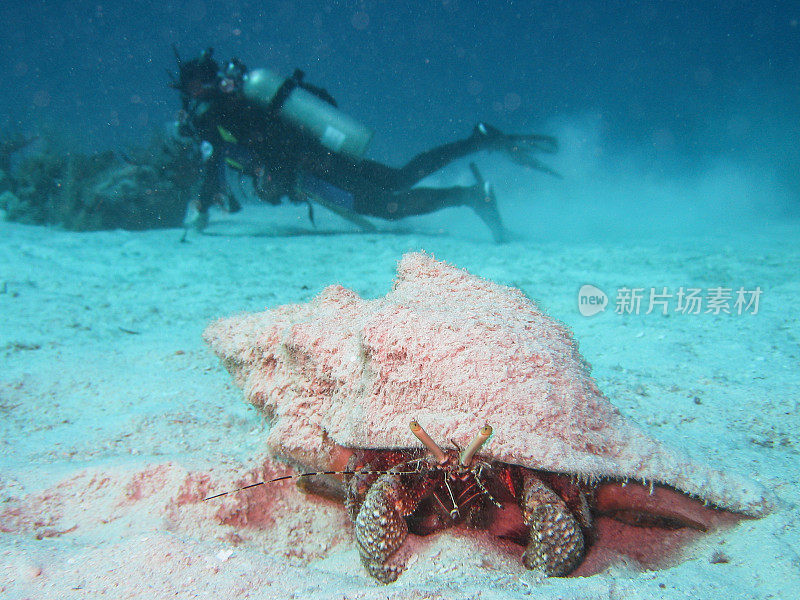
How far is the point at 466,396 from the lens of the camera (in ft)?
4.99

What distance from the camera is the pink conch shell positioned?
1.46 metres

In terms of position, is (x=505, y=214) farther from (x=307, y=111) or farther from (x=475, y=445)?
(x=475, y=445)

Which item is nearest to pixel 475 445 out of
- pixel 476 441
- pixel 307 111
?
pixel 476 441

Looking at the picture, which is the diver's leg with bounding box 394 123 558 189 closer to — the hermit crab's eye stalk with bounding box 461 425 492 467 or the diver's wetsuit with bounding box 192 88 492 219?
the diver's wetsuit with bounding box 192 88 492 219

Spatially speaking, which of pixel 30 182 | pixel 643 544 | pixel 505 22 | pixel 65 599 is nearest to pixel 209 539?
pixel 65 599

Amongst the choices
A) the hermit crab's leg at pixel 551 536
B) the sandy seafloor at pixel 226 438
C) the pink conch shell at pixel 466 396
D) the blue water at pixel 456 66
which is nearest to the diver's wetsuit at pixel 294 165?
the sandy seafloor at pixel 226 438

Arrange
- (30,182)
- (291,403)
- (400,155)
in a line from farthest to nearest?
(400,155) < (30,182) < (291,403)

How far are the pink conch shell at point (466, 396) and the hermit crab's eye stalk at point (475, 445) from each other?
0.07 m

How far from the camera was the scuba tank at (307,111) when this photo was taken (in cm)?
789

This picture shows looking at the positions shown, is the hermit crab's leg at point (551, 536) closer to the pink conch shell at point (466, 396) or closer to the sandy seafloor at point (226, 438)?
the sandy seafloor at point (226, 438)

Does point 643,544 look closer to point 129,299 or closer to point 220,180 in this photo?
point 129,299

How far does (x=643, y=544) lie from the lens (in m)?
1.66

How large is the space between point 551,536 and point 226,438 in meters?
2.09

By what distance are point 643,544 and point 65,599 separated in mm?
2153
